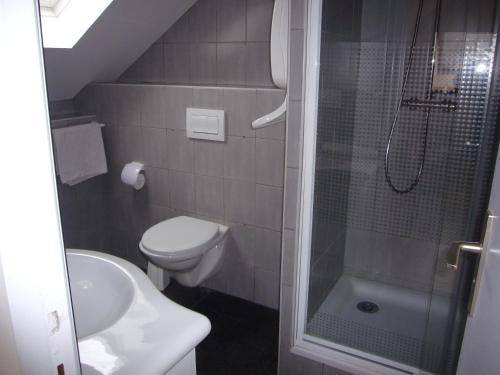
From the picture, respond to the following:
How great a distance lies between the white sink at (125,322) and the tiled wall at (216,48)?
4.89 ft

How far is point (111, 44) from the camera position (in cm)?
243

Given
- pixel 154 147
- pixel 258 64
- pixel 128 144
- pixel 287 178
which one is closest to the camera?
pixel 287 178

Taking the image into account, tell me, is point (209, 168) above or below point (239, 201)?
above

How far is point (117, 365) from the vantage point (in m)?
0.90

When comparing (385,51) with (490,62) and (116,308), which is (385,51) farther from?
(116,308)

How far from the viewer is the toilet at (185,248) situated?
7.22ft

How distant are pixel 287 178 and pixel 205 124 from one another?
90 cm

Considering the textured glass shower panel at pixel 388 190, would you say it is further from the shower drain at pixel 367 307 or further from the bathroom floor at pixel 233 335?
the bathroom floor at pixel 233 335

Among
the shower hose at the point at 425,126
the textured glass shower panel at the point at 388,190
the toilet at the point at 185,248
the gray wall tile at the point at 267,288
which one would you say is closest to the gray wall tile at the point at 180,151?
the toilet at the point at 185,248

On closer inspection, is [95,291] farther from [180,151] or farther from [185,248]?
[180,151]

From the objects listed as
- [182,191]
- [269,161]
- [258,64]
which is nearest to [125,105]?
[182,191]

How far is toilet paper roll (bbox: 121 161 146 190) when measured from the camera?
8.90 ft

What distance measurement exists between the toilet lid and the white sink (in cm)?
87

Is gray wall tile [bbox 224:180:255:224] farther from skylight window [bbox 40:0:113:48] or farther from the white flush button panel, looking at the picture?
skylight window [bbox 40:0:113:48]
